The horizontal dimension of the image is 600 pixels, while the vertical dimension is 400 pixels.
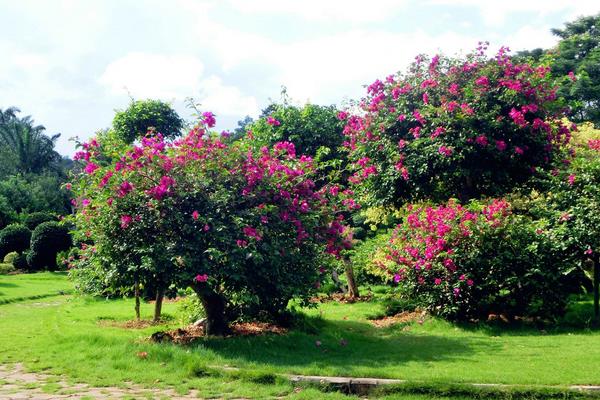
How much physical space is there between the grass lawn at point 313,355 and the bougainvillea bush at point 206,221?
103 cm

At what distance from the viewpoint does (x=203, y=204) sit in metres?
9.77

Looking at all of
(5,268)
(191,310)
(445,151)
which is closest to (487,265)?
(445,151)

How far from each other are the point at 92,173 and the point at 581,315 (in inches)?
394

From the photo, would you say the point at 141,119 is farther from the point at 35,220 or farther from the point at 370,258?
the point at 370,258

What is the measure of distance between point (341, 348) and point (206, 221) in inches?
123

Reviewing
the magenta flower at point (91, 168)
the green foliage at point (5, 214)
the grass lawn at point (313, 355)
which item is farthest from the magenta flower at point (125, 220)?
the green foliage at point (5, 214)

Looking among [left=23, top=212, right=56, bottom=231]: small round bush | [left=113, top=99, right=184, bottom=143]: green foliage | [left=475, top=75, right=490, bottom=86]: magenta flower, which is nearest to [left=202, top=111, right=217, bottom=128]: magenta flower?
[left=475, top=75, right=490, bottom=86]: magenta flower

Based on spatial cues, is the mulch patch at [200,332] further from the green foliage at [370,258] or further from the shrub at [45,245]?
the shrub at [45,245]

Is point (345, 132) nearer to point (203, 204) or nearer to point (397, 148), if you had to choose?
point (397, 148)

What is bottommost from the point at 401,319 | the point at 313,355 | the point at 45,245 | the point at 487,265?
the point at 313,355

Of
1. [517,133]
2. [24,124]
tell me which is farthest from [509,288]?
[24,124]

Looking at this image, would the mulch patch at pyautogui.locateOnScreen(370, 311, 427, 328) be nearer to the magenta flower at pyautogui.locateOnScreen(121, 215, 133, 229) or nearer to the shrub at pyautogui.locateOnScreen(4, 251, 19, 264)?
the magenta flower at pyautogui.locateOnScreen(121, 215, 133, 229)

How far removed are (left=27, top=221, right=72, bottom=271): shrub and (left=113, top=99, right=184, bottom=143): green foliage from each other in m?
6.85

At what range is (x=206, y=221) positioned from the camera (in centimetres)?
927
